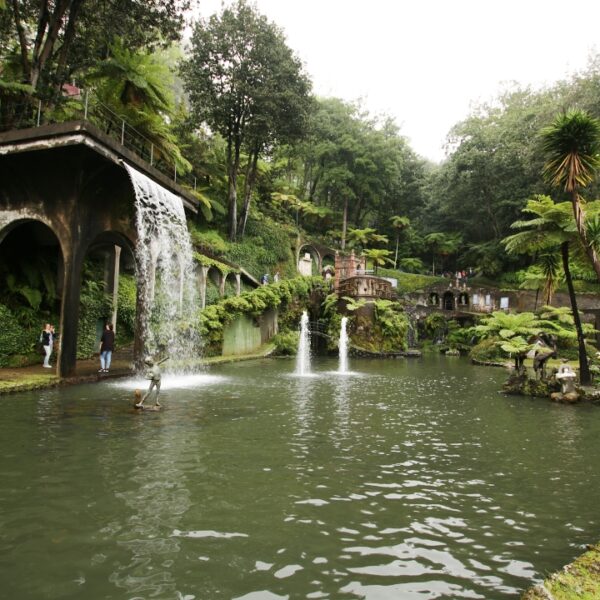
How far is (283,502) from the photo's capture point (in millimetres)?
5121

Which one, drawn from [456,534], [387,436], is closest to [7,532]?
[456,534]

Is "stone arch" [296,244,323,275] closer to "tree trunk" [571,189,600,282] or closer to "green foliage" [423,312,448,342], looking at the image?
"green foliage" [423,312,448,342]

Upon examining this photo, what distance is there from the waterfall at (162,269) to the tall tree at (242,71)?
1411 centimetres

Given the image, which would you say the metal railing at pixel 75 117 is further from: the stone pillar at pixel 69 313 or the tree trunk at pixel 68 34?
the stone pillar at pixel 69 313

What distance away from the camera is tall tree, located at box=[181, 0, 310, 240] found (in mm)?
29141

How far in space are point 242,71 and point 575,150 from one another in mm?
22081

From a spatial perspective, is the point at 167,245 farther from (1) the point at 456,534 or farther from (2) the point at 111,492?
(1) the point at 456,534

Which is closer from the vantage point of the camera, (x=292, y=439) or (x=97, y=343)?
(x=292, y=439)

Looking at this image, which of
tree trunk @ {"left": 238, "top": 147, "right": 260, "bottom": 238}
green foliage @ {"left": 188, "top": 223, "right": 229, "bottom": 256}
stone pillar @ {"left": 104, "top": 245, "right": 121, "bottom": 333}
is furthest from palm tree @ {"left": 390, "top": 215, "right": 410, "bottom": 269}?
stone pillar @ {"left": 104, "top": 245, "right": 121, "bottom": 333}

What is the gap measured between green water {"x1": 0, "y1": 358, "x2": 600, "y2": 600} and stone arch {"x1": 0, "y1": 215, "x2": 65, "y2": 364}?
6792 mm

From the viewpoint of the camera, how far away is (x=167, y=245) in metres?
17.3

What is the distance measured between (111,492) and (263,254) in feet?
Answer: 101

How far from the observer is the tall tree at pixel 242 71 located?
95.6ft

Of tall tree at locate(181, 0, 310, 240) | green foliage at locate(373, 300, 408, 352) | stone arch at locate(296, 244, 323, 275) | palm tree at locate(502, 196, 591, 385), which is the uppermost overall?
tall tree at locate(181, 0, 310, 240)
